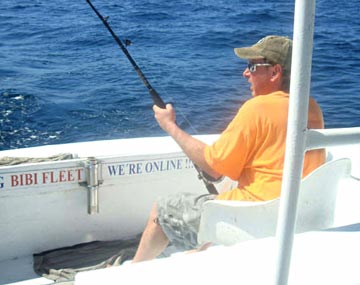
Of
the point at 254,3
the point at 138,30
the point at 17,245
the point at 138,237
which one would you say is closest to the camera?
the point at 17,245

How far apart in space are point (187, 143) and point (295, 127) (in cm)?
122

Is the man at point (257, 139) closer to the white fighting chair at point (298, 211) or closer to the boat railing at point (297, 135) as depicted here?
the white fighting chair at point (298, 211)

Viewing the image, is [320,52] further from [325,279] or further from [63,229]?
[325,279]

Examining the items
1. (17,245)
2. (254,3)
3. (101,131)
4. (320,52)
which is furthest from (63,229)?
(254,3)

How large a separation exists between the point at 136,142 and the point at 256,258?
88.4 inches

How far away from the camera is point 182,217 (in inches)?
101

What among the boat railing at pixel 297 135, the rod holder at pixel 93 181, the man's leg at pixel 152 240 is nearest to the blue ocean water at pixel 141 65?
the rod holder at pixel 93 181

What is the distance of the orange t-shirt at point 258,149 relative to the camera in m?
2.21

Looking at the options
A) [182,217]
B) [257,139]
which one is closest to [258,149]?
[257,139]

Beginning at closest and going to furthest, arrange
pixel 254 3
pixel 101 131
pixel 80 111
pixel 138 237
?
pixel 138 237 → pixel 101 131 → pixel 80 111 → pixel 254 3

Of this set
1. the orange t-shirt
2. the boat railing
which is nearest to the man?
the orange t-shirt

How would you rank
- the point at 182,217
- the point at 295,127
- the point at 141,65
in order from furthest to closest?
the point at 141,65, the point at 182,217, the point at 295,127

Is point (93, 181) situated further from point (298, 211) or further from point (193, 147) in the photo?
point (298, 211)

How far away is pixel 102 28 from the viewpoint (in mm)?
14625
